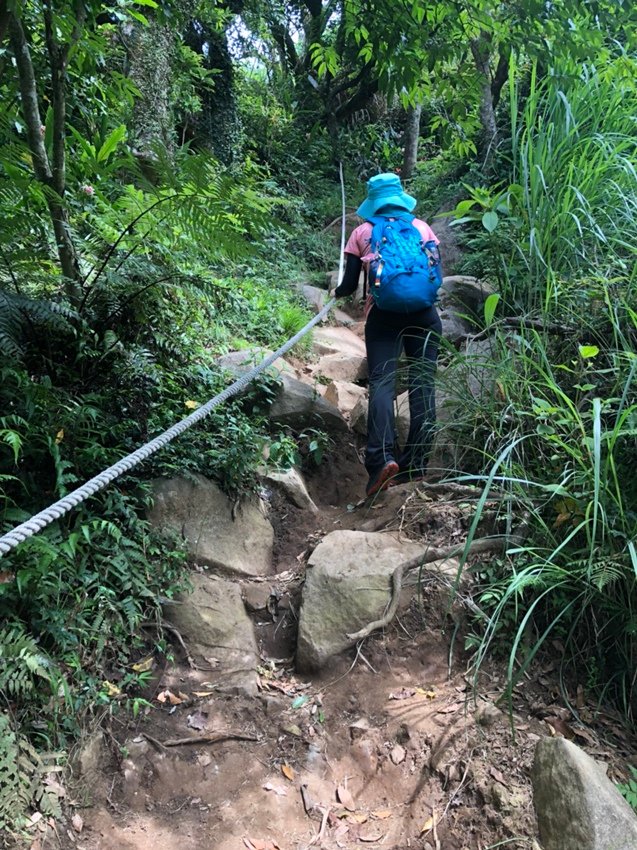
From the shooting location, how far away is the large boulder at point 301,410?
13.7 feet

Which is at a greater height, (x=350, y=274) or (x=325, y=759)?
(x=350, y=274)

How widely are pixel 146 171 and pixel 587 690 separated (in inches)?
215

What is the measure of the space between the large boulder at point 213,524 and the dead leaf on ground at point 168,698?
73cm

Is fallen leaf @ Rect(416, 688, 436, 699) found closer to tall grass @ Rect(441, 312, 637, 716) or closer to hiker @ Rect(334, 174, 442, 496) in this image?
tall grass @ Rect(441, 312, 637, 716)

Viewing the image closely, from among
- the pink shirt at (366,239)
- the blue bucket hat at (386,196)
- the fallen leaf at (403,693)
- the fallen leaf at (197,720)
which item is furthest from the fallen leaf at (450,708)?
the blue bucket hat at (386,196)

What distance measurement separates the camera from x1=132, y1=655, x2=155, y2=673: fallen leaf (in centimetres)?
229

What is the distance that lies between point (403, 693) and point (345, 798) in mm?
429

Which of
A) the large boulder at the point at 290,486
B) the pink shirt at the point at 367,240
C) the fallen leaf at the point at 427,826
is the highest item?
the pink shirt at the point at 367,240

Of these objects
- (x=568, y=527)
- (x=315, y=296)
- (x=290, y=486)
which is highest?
(x=315, y=296)

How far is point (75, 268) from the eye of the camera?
3.09 m

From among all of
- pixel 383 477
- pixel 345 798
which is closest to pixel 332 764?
pixel 345 798

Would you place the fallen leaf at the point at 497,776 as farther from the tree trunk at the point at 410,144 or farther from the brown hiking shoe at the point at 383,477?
the tree trunk at the point at 410,144

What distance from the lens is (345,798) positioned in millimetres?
2012

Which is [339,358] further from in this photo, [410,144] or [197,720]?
[410,144]
